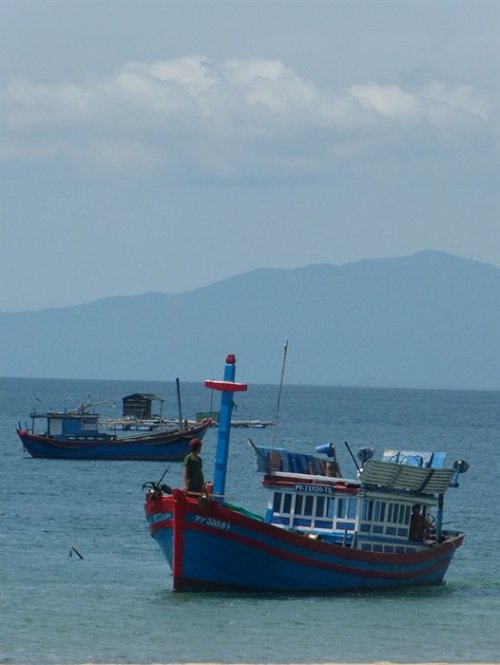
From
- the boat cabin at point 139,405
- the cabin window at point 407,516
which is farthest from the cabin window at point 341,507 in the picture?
the boat cabin at point 139,405

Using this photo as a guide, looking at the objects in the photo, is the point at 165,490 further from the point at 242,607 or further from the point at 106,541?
the point at 106,541

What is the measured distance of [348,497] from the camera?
1505 inches

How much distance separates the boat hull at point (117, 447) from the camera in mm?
95500

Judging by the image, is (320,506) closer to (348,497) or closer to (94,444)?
(348,497)

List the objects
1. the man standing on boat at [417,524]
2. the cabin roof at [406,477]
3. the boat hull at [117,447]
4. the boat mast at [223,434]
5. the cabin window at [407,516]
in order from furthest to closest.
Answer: the boat hull at [117,447] < the man standing on boat at [417,524] < the cabin window at [407,516] < the cabin roof at [406,477] < the boat mast at [223,434]

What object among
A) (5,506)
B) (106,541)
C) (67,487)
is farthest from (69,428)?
(106,541)

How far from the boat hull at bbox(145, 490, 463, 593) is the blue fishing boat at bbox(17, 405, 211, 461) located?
58182mm

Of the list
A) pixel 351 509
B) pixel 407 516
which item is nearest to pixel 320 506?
pixel 351 509

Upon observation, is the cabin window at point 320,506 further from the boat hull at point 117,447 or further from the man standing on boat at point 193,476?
the boat hull at point 117,447

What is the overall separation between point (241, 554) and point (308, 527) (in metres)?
2.84

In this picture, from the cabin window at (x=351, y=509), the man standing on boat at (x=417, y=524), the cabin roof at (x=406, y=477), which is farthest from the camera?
the man standing on boat at (x=417, y=524)

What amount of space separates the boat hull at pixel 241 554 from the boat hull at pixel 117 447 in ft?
191

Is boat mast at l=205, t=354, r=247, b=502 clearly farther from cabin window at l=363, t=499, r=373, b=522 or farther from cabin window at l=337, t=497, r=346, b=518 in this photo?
cabin window at l=363, t=499, r=373, b=522

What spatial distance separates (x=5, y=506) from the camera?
64625 millimetres
